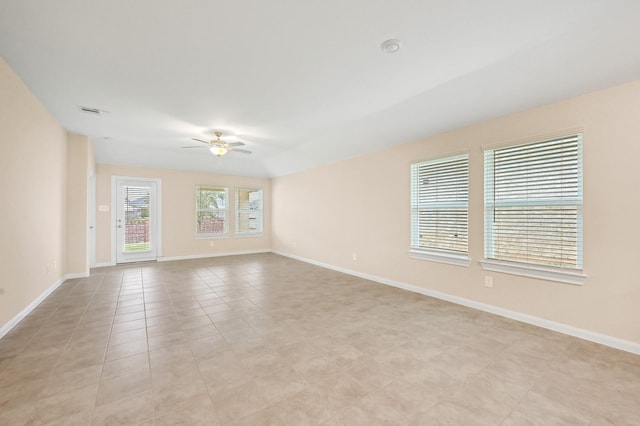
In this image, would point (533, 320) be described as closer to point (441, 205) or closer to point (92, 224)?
point (441, 205)

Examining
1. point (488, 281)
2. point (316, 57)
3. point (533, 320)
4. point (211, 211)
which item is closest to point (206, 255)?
point (211, 211)

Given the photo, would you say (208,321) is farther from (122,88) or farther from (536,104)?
Answer: (536,104)

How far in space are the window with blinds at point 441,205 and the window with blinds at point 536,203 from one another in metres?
0.33

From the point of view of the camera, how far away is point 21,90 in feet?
9.51

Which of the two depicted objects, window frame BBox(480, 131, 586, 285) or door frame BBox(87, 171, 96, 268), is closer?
window frame BBox(480, 131, 586, 285)

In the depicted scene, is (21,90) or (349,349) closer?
(349,349)

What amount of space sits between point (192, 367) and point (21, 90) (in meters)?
3.42

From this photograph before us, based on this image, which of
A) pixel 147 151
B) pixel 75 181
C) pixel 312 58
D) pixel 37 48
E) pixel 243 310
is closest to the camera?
pixel 37 48

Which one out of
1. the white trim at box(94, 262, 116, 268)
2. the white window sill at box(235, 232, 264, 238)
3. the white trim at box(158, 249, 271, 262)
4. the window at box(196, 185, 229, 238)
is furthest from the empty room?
the white window sill at box(235, 232, 264, 238)

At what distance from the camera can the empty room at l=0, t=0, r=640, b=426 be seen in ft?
6.02

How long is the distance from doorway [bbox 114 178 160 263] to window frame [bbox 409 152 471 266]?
612 centimetres

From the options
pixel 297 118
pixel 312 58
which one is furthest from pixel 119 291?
pixel 312 58

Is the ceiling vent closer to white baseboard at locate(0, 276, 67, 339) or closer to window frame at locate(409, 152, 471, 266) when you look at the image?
white baseboard at locate(0, 276, 67, 339)

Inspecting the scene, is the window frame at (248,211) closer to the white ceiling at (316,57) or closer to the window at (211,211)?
the window at (211,211)
